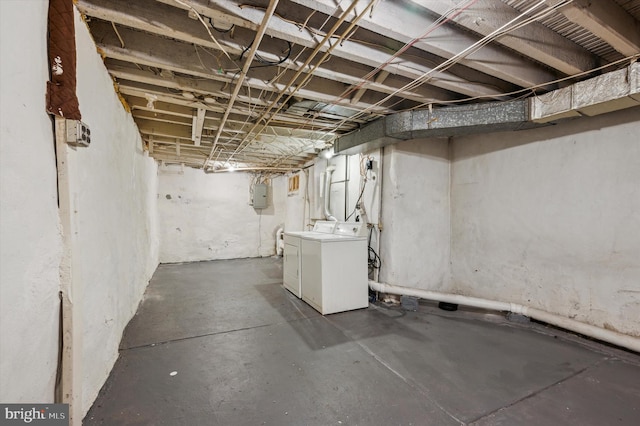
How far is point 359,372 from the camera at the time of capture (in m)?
1.91

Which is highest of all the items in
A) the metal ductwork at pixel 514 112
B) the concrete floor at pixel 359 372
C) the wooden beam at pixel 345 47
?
the wooden beam at pixel 345 47

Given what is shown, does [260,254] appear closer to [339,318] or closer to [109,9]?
[339,318]

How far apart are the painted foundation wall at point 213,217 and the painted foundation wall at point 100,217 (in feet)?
11.5

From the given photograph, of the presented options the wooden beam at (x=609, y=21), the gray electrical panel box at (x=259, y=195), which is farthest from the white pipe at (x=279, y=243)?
the wooden beam at (x=609, y=21)

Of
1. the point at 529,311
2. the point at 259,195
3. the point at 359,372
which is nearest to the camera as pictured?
the point at 359,372

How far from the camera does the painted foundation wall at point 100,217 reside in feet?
4.70

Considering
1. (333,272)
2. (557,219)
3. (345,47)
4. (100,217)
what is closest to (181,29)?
(345,47)

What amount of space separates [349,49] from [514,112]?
5.83ft

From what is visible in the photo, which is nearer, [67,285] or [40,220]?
[40,220]

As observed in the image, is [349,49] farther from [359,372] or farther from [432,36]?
[359,372]

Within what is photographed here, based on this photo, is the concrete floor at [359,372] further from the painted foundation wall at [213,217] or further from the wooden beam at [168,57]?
the painted foundation wall at [213,217]

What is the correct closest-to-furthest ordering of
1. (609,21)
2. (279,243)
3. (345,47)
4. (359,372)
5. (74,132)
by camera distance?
(74,132) < (609,21) < (345,47) < (359,372) < (279,243)

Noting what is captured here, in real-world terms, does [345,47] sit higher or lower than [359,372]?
higher

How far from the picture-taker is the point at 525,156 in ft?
9.20
